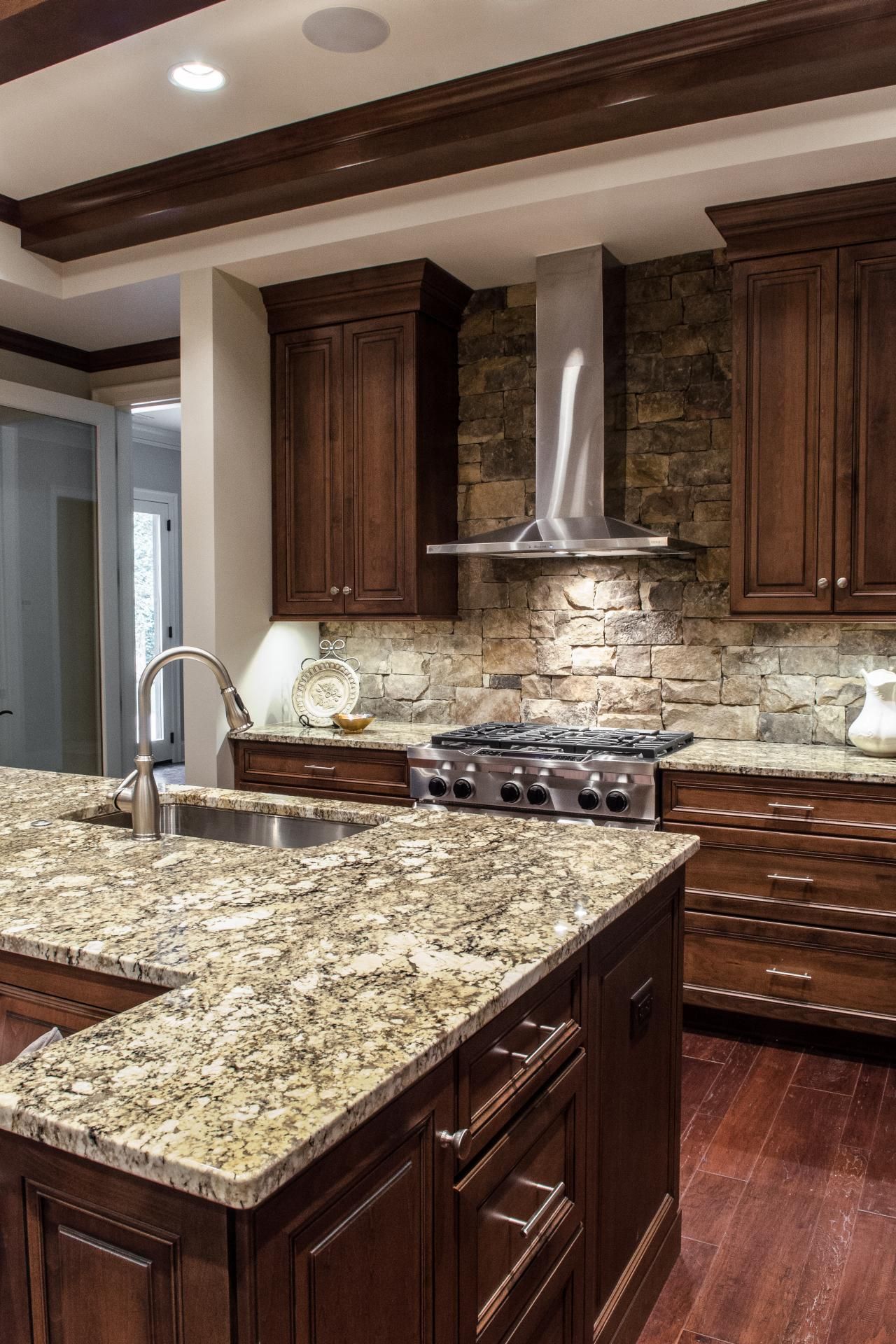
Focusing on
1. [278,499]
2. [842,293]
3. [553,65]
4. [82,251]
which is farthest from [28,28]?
[842,293]

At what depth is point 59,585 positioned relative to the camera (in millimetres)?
5035

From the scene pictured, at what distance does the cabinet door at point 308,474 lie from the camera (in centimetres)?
427

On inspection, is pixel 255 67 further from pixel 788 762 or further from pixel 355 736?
pixel 788 762

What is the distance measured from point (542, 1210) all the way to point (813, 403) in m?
2.76

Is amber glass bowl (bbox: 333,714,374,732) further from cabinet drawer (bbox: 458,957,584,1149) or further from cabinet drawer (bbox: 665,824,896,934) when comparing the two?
cabinet drawer (bbox: 458,957,584,1149)

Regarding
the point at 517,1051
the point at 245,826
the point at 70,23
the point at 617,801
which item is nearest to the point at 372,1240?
the point at 517,1051

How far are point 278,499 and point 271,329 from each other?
2.40 feet

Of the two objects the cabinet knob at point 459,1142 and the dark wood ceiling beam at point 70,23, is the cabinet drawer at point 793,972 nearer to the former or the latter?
the cabinet knob at point 459,1142

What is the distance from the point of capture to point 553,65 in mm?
2875

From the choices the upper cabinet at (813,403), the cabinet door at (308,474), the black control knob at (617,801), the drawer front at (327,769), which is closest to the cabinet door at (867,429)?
the upper cabinet at (813,403)

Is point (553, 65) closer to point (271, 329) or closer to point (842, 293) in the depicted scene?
point (842, 293)

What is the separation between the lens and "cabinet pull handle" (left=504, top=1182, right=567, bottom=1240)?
4.80ft

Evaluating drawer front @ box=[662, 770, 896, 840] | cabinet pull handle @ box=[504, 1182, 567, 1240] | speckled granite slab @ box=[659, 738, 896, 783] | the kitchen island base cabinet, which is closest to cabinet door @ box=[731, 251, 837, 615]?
speckled granite slab @ box=[659, 738, 896, 783]

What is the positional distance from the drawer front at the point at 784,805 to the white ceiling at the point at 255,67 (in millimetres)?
2216
